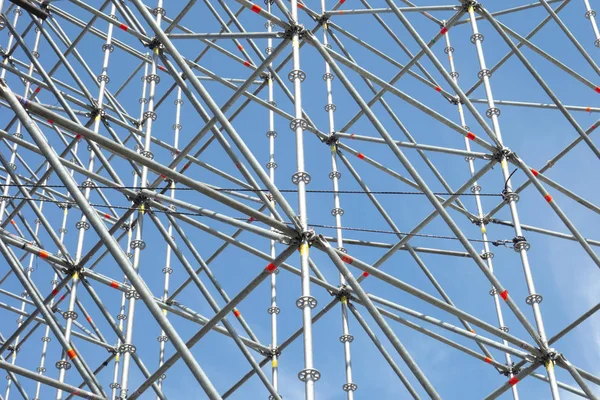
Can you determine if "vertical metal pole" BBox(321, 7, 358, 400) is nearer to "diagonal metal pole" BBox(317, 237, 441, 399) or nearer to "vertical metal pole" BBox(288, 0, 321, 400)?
"diagonal metal pole" BBox(317, 237, 441, 399)

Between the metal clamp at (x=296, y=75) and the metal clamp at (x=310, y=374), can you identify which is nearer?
the metal clamp at (x=310, y=374)

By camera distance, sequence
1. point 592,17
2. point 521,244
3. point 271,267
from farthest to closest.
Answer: point 592,17 → point 521,244 → point 271,267

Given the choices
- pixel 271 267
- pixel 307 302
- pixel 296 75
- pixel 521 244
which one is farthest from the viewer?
pixel 521 244

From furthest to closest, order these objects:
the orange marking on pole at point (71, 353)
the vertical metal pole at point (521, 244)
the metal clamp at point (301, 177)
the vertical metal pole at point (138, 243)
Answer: the vertical metal pole at point (138, 243) < the orange marking on pole at point (71, 353) < the vertical metal pole at point (521, 244) < the metal clamp at point (301, 177)

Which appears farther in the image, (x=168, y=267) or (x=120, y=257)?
(x=168, y=267)

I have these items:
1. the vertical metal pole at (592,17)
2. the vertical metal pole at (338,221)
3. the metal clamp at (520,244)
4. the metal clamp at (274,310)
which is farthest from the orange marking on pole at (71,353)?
the vertical metal pole at (592,17)

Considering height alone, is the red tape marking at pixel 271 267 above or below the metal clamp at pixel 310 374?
above

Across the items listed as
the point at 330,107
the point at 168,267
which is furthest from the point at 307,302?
the point at 168,267

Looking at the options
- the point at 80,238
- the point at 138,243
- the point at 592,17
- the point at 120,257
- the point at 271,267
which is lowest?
the point at 120,257

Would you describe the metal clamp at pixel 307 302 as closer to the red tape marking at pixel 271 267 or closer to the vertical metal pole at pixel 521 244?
the red tape marking at pixel 271 267

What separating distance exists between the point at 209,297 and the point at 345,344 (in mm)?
1731

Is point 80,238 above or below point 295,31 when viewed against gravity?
below

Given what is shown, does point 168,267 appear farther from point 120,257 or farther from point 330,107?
point 120,257

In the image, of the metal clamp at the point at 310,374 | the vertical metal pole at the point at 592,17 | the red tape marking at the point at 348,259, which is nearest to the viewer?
the metal clamp at the point at 310,374
